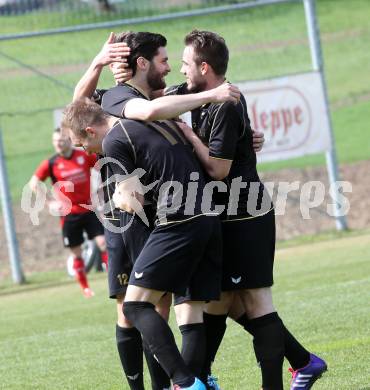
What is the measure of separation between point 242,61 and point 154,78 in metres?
10.3

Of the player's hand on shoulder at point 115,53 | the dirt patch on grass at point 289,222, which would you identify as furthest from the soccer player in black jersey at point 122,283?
the dirt patch on grass at point 289,222

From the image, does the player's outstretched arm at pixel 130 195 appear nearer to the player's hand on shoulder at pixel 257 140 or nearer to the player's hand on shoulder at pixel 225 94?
the player's hand on shoulder at pixel 225 94

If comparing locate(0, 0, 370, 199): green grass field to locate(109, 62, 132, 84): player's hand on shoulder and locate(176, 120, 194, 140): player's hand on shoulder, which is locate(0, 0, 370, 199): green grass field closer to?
locate(109, 62, 132, 84): player's hand on shoulder

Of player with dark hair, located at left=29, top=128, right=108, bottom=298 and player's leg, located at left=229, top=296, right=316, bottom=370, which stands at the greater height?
player with dark hair, located at left=29, top=128, right=108, bottom=298

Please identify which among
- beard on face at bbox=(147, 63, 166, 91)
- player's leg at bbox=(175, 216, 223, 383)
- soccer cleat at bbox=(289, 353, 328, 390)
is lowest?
soccer cleat at bbox=(289, 353, 328, 390)

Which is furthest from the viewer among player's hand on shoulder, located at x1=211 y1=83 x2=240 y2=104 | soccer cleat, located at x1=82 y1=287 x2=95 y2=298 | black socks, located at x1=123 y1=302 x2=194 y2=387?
soccer cleat, located at x1=82 y1=287 x2=95 y2=298

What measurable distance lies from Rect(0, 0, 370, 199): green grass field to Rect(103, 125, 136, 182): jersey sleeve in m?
8.68

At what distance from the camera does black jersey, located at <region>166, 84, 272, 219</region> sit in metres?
5.40

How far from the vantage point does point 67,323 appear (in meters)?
9.70

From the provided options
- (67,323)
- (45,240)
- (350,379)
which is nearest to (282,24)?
(45,240)

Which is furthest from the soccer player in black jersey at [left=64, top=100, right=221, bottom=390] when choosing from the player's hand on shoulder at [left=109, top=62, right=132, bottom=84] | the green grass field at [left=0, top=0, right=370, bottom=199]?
the green grass field at [left=0, top=0, right=370, bottom=199]

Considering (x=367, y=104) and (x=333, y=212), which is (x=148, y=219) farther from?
(x=367, y=104)

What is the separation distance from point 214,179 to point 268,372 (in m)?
1.11

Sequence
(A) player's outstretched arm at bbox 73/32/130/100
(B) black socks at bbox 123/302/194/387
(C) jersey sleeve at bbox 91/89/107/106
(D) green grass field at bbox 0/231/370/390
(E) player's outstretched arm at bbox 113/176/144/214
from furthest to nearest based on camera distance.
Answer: (D) green grass field at bbox 0/231/370/390, (C) jersey sleeve at bbox 91/89/107/106, (A) player's outstretched arm at bbox 73/32/130/100, (E) player's outstretched arm at bbox 113/176/144/214, (B) black socks at bbox 123/302/194/387
